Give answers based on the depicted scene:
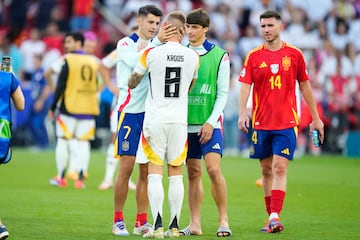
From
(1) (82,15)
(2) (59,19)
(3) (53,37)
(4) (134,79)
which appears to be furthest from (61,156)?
(2) (59,19)

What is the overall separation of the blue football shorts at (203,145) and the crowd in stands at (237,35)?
17718 millimetres

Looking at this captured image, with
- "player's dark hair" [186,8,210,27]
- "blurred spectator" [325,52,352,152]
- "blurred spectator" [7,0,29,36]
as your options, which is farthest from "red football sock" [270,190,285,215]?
"blurred spectator" [7,0,29,36]

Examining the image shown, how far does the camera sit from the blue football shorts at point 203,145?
1136 cm

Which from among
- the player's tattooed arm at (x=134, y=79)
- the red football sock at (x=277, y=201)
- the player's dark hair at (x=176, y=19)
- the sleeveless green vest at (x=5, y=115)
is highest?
→ the player's dark hair at (x=176, y=19)

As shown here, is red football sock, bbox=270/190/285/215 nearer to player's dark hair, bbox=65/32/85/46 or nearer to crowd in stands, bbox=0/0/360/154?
player's dark hair, bbox=65/32/85/46

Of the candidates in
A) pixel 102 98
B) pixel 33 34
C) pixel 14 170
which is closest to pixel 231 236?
pixel 14 170

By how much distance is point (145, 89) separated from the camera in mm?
11492

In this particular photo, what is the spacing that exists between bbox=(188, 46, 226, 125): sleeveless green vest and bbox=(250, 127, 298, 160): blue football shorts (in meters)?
1.17

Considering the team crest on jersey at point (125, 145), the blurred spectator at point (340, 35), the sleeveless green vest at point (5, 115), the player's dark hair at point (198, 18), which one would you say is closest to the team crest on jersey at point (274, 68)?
the player's dark hair at point (198, 18)

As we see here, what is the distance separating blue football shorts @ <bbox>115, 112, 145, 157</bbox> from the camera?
37.7 ft

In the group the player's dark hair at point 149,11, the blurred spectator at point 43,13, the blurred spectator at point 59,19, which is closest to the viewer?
the player's dark hair at point 149,11

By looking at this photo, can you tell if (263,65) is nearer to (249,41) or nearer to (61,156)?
(61,156)

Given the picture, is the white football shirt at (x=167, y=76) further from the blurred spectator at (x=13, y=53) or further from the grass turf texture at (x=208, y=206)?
the blurred spectator at (x=13, y=53)

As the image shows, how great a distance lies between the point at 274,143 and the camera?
40.1 feet
